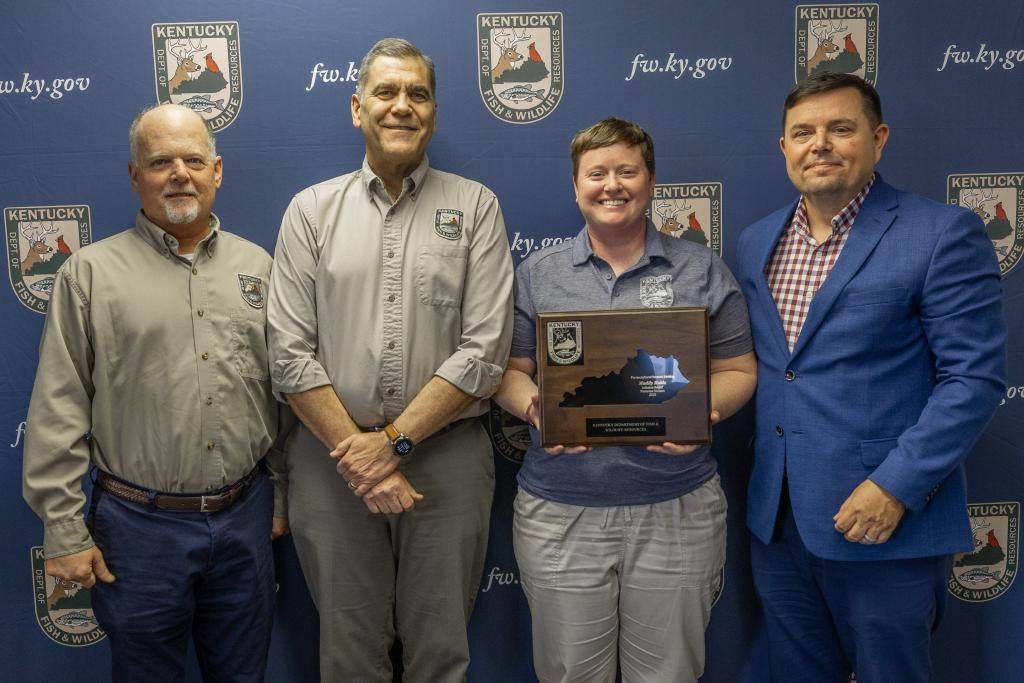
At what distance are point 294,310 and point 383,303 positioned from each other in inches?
8.6

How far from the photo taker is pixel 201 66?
2150 millimetres

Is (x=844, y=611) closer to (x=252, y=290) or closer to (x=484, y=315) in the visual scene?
(x=484, y=315)

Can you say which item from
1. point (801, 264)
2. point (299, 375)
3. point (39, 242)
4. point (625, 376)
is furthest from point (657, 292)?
point (39, 242)

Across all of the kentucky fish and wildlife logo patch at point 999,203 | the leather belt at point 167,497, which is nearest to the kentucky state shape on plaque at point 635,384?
the leather belt at point 167,497

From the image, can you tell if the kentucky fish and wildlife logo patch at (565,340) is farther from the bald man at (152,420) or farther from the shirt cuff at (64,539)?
the shirt cuff at (64,539)

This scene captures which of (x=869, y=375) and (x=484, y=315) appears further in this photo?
(x=484, y=315)

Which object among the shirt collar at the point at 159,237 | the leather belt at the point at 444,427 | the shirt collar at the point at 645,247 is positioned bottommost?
the leather belt at the point at 444,427

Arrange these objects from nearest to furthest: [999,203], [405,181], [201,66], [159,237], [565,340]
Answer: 1. [565,340]
2. [159,237]
3. [405,181]
4. [201,66]
5. [999,203]

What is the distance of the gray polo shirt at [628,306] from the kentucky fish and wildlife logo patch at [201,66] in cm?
105

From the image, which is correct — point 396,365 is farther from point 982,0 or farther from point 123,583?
point 982,0

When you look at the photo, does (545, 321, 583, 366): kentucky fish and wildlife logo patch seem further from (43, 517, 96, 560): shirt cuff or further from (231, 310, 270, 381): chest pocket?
(43, 517, 96, 560): shirt cuff

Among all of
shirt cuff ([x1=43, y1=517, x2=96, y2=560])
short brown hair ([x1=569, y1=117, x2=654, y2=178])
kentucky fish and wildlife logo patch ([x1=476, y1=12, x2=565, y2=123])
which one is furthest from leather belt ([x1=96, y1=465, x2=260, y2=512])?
kentucky fish and wildlife logo patch ([x1=476, y1=12, x2=565, y2=123])

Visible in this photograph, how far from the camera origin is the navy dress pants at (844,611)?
1765mm

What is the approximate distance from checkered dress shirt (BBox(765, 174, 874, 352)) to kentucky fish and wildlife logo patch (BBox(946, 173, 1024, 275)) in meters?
0.65
